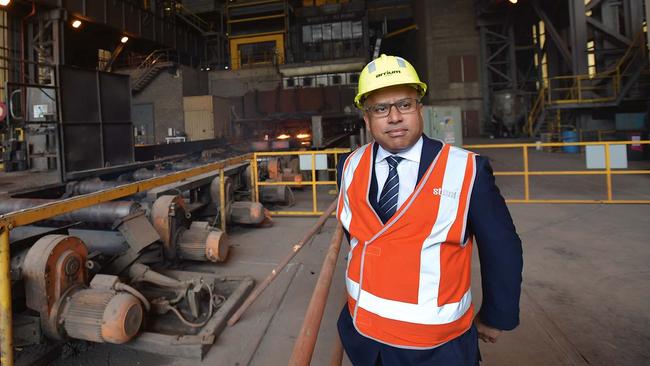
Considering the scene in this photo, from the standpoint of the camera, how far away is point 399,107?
5.08 feet

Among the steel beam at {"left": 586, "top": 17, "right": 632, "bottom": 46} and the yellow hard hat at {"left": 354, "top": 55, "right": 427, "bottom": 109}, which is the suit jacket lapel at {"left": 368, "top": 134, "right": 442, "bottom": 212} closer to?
the yellow hard hat at {"left": 354, "top": 55, "right": 427, "bottom": 109}


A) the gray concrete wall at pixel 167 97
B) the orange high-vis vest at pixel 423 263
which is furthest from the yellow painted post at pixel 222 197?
the gray concrete wall at pixel 167 97

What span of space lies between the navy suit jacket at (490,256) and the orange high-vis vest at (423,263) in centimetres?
5

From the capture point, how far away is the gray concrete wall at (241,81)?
81.8 ft

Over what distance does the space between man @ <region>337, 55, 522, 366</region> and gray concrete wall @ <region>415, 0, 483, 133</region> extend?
84.9 ft

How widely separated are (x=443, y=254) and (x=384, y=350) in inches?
17.5

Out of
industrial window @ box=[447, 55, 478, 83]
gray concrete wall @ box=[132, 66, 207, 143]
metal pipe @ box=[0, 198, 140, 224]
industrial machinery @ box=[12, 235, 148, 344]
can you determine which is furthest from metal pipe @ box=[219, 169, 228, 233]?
industrial window @ box=[447, 55, 478, 83]

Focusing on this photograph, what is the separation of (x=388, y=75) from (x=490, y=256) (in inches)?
32.8

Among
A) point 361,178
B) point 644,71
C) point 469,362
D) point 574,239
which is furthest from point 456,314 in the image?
point 644,71

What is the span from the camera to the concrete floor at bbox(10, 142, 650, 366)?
9.24 ft

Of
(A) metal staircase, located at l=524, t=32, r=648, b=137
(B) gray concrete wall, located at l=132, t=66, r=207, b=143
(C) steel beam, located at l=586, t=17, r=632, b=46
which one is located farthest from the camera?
(B) gray concrete wall, located at l=132, t=66, r=207, b=143

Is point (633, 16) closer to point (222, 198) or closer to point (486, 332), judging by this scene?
point (222, 198)

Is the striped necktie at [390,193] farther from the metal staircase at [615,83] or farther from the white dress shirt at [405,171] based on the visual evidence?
the metal staircase at [615,83]

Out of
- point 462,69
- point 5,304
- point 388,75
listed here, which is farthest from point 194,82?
point 388,75
